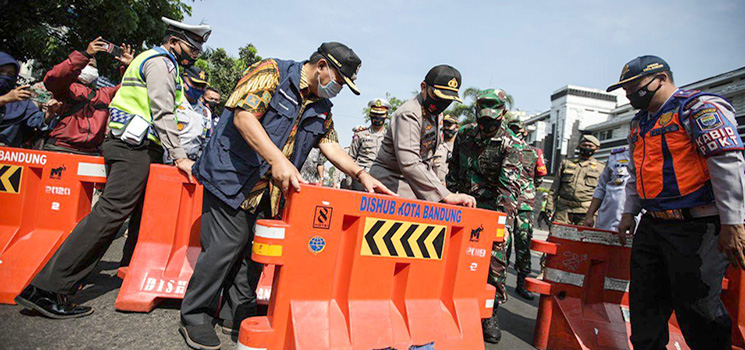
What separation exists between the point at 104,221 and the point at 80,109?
6.24 feet

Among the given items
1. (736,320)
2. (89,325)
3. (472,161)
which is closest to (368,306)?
(89,325)

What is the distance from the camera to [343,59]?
2.52m

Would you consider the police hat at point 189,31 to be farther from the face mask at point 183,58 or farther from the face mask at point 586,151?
the face mask at point 586,151

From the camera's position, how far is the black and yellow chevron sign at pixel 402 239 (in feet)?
7.01

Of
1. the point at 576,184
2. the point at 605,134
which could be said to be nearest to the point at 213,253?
the point at 576,184

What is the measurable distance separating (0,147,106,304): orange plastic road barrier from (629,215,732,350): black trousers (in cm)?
408

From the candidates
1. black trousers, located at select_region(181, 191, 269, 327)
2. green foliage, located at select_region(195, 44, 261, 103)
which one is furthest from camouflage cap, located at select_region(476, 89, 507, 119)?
green foliage, located at select_region(195, 44, 261, 103)

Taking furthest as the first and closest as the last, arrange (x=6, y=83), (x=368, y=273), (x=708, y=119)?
(x=6, y=83) → (x=708, y=119) → (x=368, y=273)

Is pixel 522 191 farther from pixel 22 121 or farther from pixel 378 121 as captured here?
pixel 22 121

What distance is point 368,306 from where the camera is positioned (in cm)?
215

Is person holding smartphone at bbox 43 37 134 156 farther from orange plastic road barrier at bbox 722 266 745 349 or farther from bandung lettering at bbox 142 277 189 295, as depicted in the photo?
orange plastic road barrier at bbox 722 266 745 349

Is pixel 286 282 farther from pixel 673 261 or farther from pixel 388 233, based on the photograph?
pixel 673 261

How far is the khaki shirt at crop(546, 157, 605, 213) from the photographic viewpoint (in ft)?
21.3

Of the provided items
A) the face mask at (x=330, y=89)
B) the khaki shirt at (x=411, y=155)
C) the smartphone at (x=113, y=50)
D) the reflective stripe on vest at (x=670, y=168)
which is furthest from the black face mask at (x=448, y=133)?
the smartphone at (x=113, y=50)
